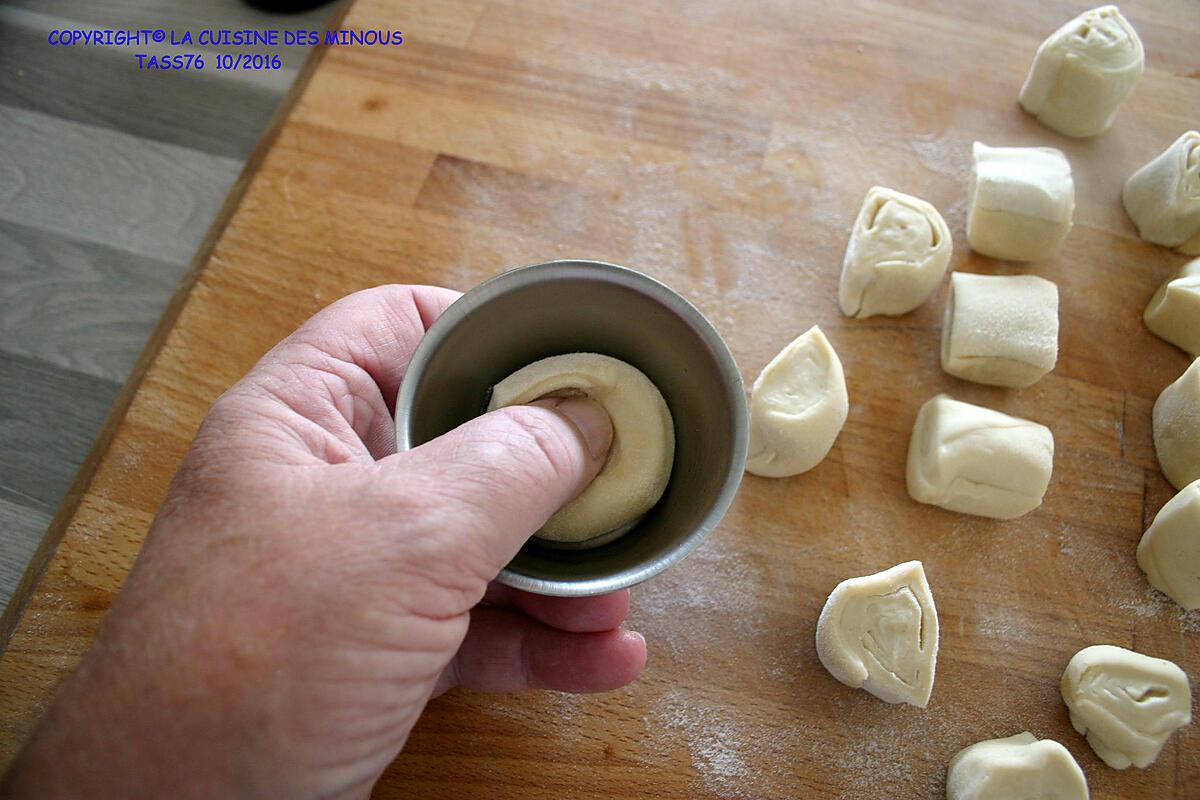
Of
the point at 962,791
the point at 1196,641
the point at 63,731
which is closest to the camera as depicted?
the point at 63,731

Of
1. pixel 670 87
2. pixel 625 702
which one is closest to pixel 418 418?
pixel 625 702

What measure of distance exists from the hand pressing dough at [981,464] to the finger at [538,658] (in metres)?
0.55

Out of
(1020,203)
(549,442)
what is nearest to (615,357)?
(549,442)

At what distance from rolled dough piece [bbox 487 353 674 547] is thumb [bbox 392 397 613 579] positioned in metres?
0.08

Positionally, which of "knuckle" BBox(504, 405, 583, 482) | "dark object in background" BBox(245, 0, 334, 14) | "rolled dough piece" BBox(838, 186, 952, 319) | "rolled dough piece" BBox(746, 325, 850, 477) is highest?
"dark object in background" BBox(245, 0, 334, 14)

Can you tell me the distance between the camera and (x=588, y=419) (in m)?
1.04

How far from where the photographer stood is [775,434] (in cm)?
135

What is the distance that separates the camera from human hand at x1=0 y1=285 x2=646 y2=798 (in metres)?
0.79

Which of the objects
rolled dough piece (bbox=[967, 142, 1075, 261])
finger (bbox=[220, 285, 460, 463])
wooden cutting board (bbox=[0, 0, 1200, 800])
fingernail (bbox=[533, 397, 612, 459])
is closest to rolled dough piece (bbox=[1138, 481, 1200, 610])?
wooden cutting board (bbox=[0, 0, 1200, 800])

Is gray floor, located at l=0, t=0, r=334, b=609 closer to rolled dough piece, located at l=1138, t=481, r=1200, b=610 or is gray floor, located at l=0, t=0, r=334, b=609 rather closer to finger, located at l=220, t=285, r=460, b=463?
finger, located at l=220, t=285, r=460, b=463

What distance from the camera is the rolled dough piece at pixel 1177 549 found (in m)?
1.30

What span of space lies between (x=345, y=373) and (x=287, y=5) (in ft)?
4.68

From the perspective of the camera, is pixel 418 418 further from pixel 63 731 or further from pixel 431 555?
Answer: pixel 63 731

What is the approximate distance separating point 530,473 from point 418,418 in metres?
0.18
